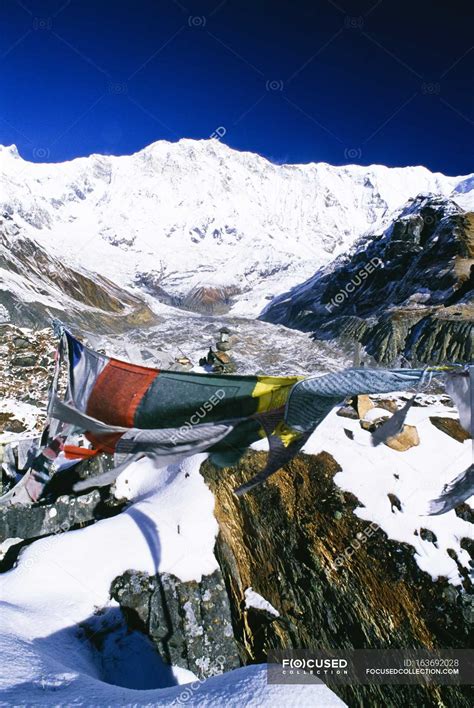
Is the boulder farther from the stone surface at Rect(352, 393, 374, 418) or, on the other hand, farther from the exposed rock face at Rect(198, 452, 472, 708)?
the stone surface at Rect(352, 393, 374, 418)

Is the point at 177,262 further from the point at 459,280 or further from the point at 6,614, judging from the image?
the point at 6,614

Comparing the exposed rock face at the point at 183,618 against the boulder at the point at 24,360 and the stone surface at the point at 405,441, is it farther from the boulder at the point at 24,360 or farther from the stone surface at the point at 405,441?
the boulder at the point at 24,360

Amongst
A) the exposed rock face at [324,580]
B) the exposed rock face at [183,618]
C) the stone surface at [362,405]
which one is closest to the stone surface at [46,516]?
the exposed rock face at [183,618]

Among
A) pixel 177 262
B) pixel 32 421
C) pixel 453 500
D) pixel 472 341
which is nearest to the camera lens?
pixel 453 500

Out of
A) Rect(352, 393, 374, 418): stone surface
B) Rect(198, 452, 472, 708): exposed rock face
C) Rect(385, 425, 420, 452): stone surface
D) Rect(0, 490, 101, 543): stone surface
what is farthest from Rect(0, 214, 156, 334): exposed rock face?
Rect(385, 425, 420, 452): stone surface

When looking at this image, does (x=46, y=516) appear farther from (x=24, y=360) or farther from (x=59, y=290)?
(x=59, y=290)

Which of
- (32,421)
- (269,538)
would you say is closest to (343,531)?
(269,538)
